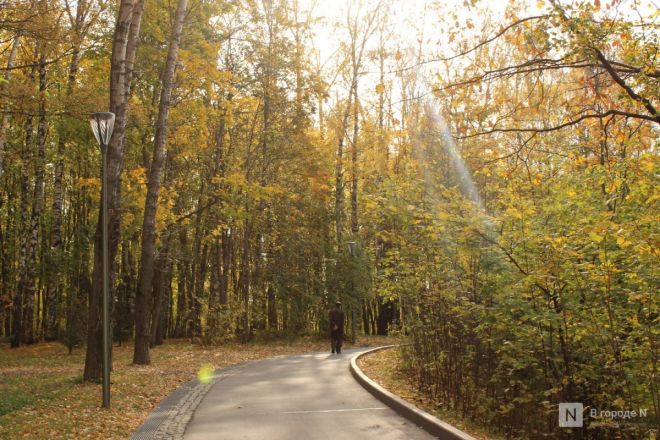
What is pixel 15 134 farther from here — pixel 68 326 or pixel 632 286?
pixel 632 286

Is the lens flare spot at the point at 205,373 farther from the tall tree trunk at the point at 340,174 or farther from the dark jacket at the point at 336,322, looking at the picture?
the tall tree trunk at the point at 340,174

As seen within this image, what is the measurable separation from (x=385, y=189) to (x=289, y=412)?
4.60 m

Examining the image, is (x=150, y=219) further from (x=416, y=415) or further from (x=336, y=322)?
(x=416, y=415)

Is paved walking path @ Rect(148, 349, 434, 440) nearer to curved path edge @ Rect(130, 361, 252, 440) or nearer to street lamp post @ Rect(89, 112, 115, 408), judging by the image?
curved path edge @ Rect(130, 361, 252, 440)

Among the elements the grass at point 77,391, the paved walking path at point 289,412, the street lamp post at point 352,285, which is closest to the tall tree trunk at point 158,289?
the grass at point 77,391

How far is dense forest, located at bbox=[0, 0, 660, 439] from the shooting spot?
7.60 metres

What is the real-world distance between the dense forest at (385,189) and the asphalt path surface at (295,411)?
1375 millimetres

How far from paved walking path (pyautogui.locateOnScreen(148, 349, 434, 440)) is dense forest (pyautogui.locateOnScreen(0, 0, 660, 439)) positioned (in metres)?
1.37

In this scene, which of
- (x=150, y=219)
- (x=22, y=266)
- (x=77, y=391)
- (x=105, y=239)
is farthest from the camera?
(x=22, y=266)

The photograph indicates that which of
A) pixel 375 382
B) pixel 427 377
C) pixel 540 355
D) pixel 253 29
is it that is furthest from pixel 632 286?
pixel 253 29

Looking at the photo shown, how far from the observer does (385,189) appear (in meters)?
11.9

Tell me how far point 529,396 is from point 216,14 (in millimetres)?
18985

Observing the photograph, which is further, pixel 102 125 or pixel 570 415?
pixel 102 125

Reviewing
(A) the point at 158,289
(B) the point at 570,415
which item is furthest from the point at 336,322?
(B) the point at 570,415
